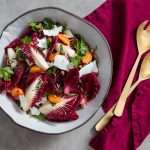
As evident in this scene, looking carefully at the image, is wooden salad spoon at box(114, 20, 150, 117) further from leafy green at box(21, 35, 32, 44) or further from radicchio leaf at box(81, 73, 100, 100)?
leafy green at box(21, 35, 32, 44)

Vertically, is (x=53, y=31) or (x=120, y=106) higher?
(x=53, y=31)

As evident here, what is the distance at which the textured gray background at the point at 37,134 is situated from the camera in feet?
2.17

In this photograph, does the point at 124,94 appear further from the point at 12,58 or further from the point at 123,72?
the point at 12,58

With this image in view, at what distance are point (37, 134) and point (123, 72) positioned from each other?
0.56 feet

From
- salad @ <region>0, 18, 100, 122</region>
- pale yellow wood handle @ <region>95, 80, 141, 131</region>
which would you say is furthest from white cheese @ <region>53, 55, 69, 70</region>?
pale yellow wood handle @ <region>95, 80, 141, 131</region>

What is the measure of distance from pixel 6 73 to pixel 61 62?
0.28ft

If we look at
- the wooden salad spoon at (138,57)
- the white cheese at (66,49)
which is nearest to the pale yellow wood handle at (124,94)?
the wooden salad spoon at (138,57)

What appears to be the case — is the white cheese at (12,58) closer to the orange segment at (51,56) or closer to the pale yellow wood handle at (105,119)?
the orange segment at (51,56)

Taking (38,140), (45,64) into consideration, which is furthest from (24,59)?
(38,140)

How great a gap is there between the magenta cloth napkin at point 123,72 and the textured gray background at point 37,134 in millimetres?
15

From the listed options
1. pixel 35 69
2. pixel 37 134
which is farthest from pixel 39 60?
pixel 37 134

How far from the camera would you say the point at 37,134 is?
67cm

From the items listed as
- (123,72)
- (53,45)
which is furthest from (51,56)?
(123,72)

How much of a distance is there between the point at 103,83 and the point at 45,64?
3.6 inches
